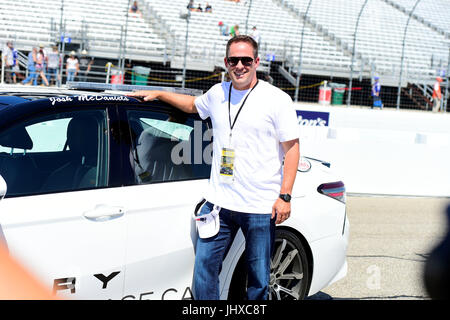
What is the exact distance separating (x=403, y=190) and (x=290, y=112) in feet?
26.8

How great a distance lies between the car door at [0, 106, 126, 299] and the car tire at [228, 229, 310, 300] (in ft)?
2.90

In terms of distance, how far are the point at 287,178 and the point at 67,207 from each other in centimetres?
125

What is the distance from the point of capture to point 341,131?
11195mm

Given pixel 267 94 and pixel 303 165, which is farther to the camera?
pixel 303 165

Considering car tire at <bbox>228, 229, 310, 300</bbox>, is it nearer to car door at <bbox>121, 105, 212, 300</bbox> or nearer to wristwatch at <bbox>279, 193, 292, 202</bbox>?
car door at <bbox>121, 105, 212, 300</bbox>

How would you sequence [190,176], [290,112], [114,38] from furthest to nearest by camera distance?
[114,38]
[190,176]
[290,112]

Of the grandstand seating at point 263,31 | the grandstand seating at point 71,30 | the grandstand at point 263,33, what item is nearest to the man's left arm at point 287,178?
the grandstand at point 263,33

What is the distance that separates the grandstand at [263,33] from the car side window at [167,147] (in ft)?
49.1

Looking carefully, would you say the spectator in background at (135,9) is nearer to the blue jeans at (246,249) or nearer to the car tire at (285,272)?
the car tire at (285,272)

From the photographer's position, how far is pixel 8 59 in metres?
19.1

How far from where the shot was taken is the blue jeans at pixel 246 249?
12.0ft

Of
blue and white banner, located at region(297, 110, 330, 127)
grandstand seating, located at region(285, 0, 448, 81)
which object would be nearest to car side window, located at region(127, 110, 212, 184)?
blue and white banner, located at region(297, 110, 330, 127)

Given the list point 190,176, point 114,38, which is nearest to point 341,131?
point 190,176
